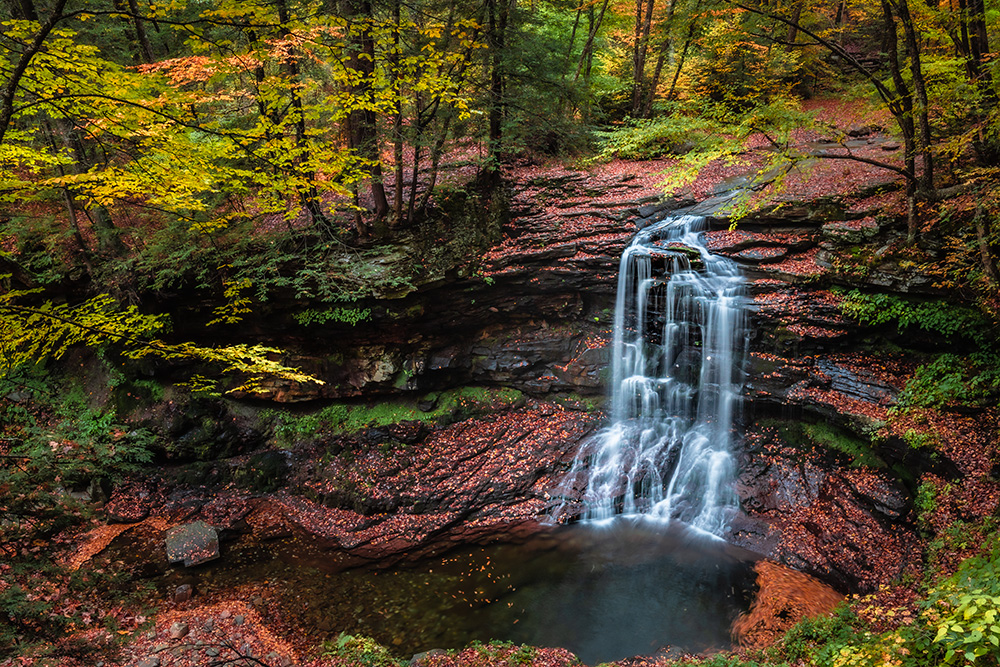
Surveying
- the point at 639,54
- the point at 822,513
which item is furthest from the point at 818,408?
the point at 639,54

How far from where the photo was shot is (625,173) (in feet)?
45.0

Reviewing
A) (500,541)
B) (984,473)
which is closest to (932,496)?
(984,473)

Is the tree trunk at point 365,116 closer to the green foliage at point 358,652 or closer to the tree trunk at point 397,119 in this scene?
the tree trunk at point 397,119

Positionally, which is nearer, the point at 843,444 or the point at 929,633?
the point at 929,633

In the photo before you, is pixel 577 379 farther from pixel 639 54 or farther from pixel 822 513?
pixel 639 54

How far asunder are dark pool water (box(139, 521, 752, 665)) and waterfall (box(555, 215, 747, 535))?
0.80 metres

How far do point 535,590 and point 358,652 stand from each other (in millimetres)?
3015

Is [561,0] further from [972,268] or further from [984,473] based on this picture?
[984,473]

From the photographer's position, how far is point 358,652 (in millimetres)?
6414

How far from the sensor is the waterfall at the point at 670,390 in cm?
972

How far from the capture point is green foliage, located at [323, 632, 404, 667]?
6.13 meters

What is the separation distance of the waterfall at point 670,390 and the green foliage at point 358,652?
170 inches

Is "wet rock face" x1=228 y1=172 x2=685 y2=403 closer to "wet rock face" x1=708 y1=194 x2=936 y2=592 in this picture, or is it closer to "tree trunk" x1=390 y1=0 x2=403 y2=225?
"tree trunk" x1=390 y1=0 x2=403 y2=225

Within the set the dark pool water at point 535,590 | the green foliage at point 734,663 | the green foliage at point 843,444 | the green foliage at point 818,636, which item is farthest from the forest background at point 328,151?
the dark pool water at point 535,590
